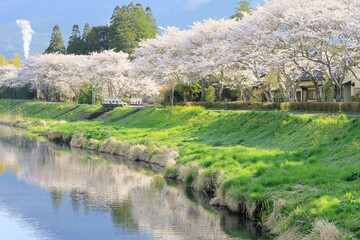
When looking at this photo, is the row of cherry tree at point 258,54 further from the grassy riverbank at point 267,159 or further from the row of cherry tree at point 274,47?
the grassy riverbank at point 267,159

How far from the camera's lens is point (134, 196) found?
73.6 ft

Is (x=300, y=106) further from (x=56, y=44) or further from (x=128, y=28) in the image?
(x=56, y=44)

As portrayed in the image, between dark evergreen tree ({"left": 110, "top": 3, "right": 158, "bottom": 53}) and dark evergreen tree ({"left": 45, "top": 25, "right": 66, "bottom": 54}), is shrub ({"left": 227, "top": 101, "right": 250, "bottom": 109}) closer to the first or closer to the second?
dark evergreen tree ({"left": 110, "top": 3, "right": 158, "bottom": 53})

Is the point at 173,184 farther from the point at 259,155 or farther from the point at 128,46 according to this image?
the point at 128,46

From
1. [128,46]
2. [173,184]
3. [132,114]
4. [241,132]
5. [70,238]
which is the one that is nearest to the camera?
[70,238]

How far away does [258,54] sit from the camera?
126ft

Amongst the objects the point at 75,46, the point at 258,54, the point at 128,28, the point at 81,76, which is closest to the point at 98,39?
the point at 75,46

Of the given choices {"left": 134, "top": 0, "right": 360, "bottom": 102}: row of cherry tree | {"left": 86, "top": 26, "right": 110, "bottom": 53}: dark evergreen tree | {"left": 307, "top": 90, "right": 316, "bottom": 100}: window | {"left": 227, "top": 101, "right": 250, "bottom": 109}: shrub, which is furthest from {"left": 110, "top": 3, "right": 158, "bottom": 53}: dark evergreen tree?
{"left": 227, "top": 101, "right": 250, "bottom": 109}: shrub

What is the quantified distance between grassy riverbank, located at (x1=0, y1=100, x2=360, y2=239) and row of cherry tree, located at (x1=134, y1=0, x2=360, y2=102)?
586cm

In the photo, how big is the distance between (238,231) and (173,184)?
786 cm

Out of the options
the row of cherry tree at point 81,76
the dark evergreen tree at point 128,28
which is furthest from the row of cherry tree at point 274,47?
the dark evergreen tree at point 128,28

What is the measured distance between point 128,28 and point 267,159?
8104 centimetres

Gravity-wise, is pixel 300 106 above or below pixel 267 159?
above

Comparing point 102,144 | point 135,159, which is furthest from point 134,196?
point 102,144
